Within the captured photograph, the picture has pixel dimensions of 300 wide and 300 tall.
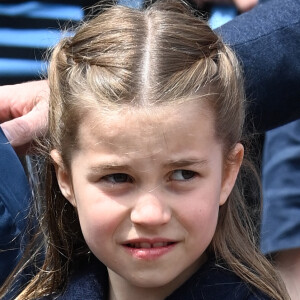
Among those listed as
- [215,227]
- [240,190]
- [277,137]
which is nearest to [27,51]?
[277,137]

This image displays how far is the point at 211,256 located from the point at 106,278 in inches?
9.0

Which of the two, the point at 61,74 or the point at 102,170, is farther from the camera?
the point at 61,74

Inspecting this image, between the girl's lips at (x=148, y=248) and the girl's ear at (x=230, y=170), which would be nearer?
the girl's lips at (x=148, y=248)

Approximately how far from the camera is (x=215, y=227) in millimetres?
1751

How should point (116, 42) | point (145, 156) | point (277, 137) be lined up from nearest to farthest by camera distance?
point (145, 156) → point (116, 42) → point (277, 137)

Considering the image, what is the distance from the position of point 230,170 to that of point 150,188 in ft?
0.69

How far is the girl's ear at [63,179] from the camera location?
1.81 m

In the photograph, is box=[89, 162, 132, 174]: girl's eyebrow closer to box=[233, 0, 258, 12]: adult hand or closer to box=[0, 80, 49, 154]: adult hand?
box=[0, 80, 49, 154]: adult hand

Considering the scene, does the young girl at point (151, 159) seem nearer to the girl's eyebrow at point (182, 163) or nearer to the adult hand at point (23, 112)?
the girl's eyebrow at point (182, 163)

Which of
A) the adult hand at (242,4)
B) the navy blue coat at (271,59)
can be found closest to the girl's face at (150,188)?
the navy blue coat at (271,59)

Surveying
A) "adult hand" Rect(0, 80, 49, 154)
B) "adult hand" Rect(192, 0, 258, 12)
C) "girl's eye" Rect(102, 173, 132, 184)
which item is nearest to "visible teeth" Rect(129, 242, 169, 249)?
"girl's eye" Rect(102, 173, 132, 184)

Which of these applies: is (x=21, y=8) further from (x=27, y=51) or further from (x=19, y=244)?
(x=19, y=244)

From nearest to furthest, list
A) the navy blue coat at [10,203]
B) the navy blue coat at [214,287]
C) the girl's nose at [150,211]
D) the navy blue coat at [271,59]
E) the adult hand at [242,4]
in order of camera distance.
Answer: the girl's nose at [150,211] < the navy blue coat at [214,287] < the navy blue coat at [10,203] < the navy blue coat at [271,59] < the adult hand at [242,4]

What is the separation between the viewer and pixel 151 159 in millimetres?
1633
